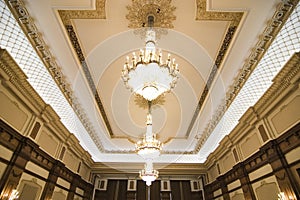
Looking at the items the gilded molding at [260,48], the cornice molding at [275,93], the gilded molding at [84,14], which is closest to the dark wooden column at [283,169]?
the cornice molding at [275,93]

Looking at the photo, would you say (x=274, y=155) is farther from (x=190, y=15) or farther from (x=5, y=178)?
(x=5, y=178)

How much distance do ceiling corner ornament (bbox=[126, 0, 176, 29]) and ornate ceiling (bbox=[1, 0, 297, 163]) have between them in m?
0.02

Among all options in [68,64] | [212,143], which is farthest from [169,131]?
[68,64]

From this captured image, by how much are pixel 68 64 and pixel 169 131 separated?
519 cm

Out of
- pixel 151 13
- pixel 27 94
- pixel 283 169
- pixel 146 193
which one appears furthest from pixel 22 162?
pixel 146 193

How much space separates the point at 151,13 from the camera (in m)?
3.69

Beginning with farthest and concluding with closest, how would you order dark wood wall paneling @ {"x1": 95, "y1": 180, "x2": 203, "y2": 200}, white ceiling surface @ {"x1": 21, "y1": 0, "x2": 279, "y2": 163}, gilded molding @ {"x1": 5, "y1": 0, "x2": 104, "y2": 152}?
dark wood wall paneling @ {"x1": 95, "y1": 180, "x2": 203, "y2": 200} < white ceiling surface @ {"x1": 21, "y1": 0, "x2": 279, "y2": 163} < gilded molding @ {"x1": 5, "y1": 0, "x2": 104, "y2": 152}

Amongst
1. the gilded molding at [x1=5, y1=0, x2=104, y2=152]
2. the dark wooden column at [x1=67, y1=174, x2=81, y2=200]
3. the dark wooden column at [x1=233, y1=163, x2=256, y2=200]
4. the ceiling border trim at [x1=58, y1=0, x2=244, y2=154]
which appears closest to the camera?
the gilded molding at [x1=5, y1=0, x2=104, y2=152]

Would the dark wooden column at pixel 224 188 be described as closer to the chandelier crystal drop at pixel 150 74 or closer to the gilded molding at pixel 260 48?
the gilded molding at pixel 260 48

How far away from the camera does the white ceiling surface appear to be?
11.2 feet

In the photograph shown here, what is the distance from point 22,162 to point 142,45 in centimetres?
380

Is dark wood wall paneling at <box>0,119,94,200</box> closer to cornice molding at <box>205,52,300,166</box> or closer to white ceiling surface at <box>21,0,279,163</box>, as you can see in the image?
white ceiling surface at <box>21,0,279,163</box>

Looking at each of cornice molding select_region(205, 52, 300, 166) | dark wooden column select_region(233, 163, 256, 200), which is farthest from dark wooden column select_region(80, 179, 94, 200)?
cornice molding select_region(205, 52, 300, 166)

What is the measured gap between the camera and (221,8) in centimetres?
346
